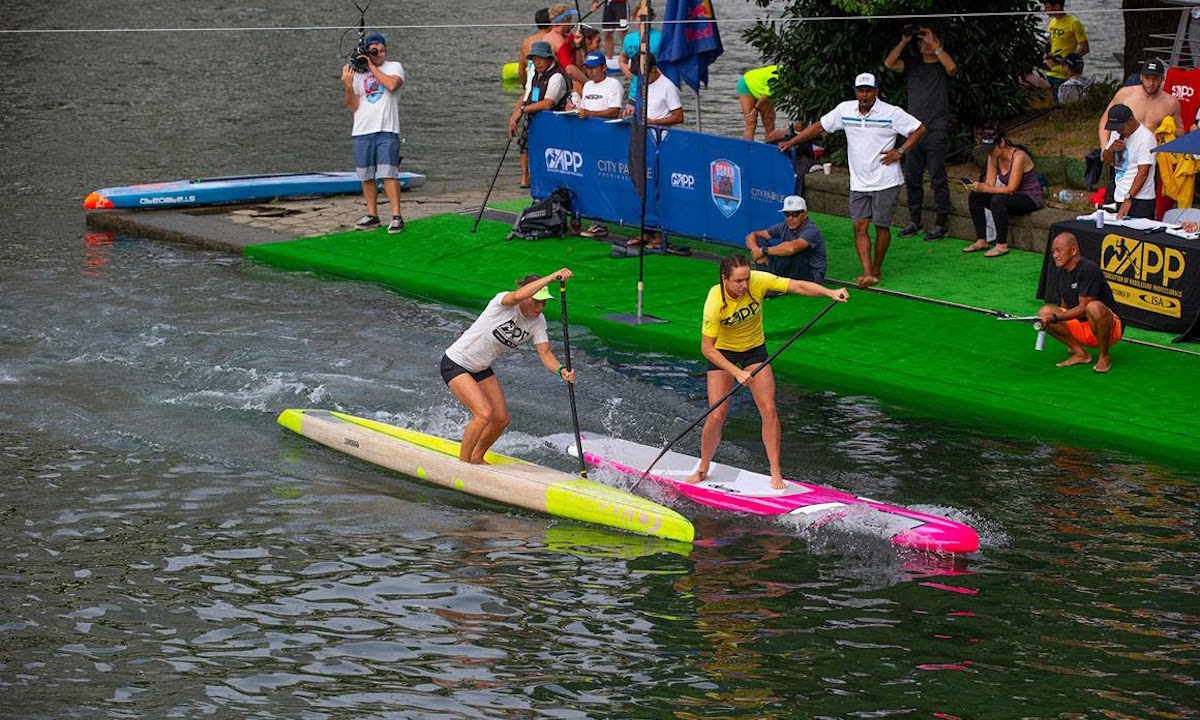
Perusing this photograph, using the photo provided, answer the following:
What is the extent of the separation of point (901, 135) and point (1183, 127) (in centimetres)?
277

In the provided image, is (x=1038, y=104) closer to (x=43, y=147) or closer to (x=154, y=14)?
(x=43, y=147)

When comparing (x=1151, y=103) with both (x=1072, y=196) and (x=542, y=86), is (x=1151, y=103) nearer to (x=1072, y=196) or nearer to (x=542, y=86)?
(x=1072, y=196)

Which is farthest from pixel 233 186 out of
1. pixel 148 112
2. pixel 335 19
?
pixel 335 19

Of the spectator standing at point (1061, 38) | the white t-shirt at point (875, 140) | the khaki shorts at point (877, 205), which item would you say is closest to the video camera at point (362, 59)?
the white t-shirt at point (875, 140)

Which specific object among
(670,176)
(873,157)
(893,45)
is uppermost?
(893,45)

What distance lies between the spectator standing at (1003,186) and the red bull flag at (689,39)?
357 centimetres

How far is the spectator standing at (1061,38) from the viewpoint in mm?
21047

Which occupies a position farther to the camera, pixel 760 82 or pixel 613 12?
pixel 613 12

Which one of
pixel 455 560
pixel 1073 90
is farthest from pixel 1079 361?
pixel 1073 90

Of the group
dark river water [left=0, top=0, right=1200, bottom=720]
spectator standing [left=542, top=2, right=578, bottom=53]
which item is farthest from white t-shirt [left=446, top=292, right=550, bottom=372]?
spectator standing [left=542, top=2, right=578, bottom=53]

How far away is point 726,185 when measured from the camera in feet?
56.2

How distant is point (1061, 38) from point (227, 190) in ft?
36.8

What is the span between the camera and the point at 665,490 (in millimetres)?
11672

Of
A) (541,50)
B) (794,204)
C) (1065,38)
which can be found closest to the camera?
(794,204)
